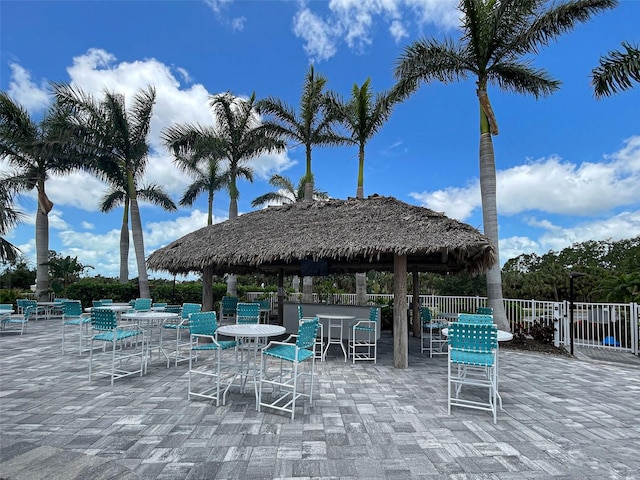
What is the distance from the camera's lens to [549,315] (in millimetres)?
10992

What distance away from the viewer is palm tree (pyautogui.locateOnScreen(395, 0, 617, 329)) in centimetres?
1038

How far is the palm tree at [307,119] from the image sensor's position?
48.5ft

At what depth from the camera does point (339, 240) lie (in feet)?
Result: 27.7

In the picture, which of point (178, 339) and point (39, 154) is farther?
point (39, 154)

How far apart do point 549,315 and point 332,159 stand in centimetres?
1080

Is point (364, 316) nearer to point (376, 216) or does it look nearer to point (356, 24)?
point (376, 216)

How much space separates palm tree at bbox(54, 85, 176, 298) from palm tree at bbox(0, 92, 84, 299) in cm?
71

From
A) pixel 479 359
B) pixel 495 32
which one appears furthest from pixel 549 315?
pixel 495 32

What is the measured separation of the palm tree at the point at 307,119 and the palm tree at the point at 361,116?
0.52 meters

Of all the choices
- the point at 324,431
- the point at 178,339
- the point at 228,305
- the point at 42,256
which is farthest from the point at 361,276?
the point at 42,256

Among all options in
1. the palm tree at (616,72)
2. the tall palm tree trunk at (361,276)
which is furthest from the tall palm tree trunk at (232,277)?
the palm tree at (616,72)

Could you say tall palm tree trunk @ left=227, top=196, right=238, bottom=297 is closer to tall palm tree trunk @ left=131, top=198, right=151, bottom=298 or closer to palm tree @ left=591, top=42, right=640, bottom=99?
tall palm tree trunk @ left=131, top=198, right=151, bottom=298

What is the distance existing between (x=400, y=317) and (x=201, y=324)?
425 centimetres

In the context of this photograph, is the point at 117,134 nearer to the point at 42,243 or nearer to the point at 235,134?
the point at 235,134
